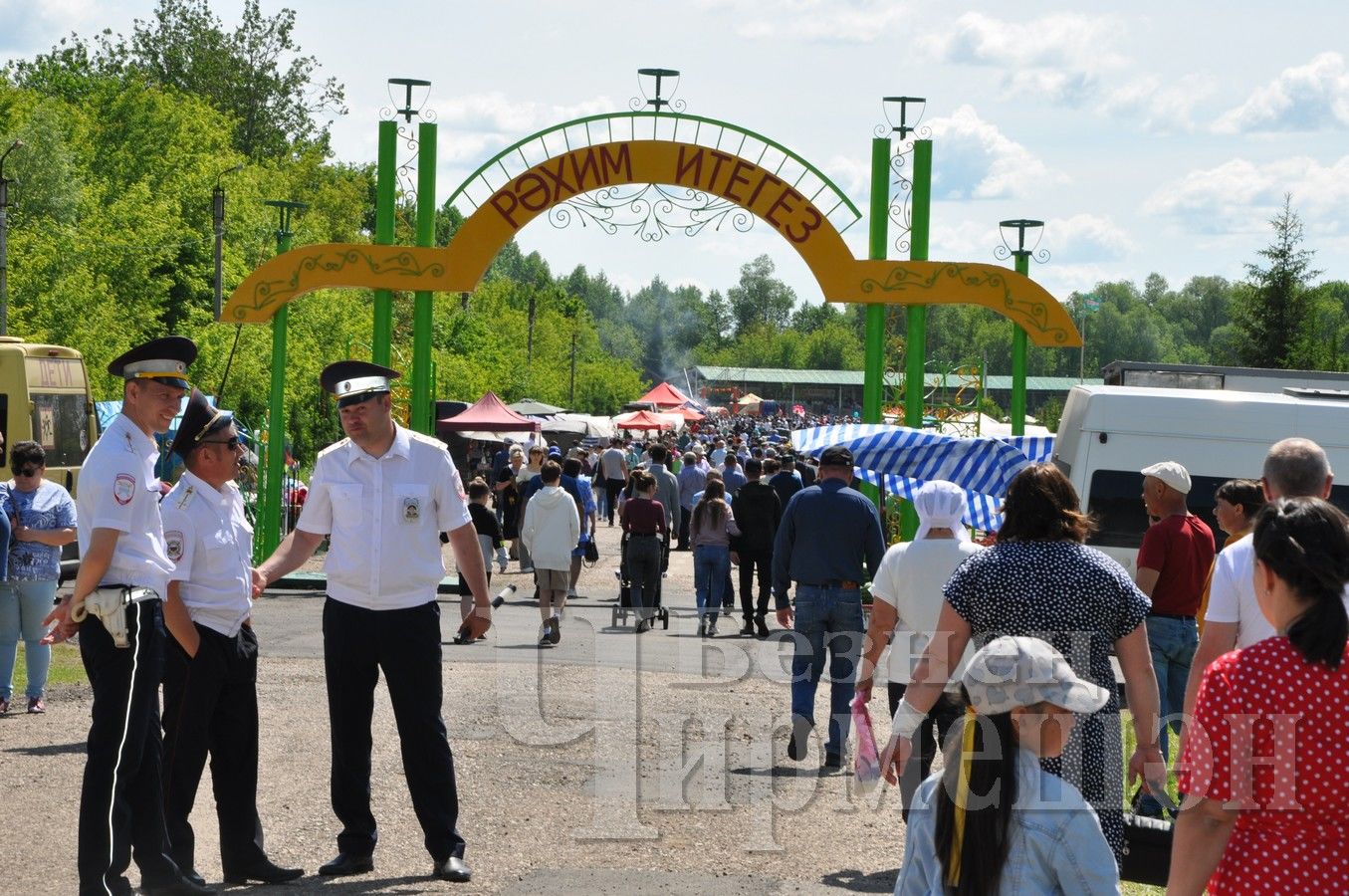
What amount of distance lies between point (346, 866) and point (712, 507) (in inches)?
405

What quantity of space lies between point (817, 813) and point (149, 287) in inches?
1404

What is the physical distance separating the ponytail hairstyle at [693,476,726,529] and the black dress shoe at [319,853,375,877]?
10132 mm

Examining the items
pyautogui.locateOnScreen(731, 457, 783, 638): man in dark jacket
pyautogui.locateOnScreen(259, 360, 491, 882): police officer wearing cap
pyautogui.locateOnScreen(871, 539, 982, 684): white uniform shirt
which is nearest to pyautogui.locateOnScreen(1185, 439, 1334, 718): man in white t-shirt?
pyautogui.locateOnScreen(871, 539, 982, 684): white uniform shirt

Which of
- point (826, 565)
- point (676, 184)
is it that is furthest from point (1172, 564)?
point (676, 184)

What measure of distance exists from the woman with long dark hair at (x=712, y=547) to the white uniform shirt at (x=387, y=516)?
970cm

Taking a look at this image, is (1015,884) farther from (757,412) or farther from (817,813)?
(757,412)

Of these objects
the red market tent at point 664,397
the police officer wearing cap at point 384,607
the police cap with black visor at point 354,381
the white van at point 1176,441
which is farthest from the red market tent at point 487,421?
the police officer wearing cap at point 384,607

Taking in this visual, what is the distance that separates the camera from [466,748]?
30.9 feet

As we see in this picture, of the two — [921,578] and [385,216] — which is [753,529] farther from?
[921,578]

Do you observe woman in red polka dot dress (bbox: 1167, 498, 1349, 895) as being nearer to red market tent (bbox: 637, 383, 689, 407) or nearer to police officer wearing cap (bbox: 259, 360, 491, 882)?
police officer wearing cap (bbox: 259, 360, 491, 882)

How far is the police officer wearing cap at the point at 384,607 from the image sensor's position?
657 cm

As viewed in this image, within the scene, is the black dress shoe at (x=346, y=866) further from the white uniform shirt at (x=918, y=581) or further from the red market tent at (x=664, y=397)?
the red market tent at (x=664, y=397)

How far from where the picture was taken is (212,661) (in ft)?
20.8

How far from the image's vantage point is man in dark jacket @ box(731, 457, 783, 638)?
1664cm
